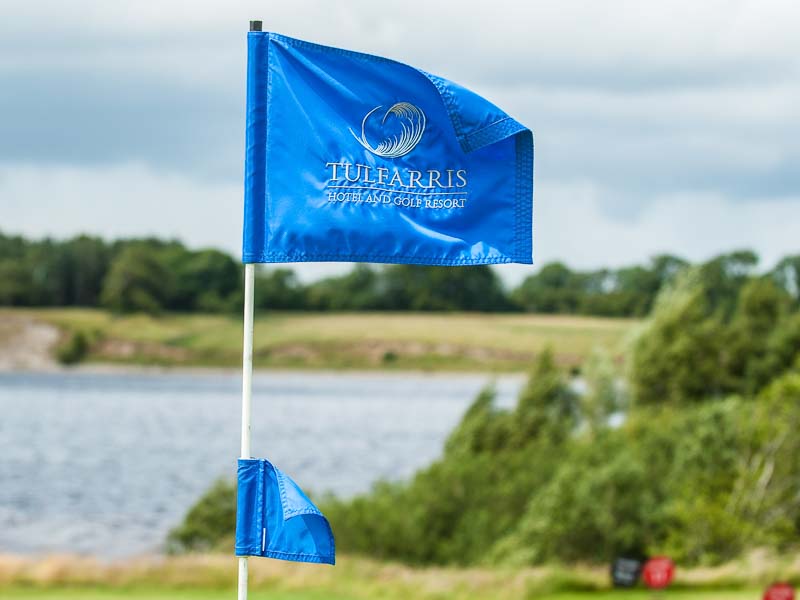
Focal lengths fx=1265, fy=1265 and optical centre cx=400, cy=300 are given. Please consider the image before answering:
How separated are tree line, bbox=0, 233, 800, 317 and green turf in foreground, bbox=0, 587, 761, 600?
42.2m

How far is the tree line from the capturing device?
200 feet

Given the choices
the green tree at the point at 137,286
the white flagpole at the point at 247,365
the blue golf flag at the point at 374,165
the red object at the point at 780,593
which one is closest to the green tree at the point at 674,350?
the red object at the point at 780,593

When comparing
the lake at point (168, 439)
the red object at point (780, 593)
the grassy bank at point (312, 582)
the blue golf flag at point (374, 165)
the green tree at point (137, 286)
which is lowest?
the lake at point (168, 439)

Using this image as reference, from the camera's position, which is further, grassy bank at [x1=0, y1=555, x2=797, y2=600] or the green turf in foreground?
grassy bank at [x1=0, y1=555, x2=797, y2=600]

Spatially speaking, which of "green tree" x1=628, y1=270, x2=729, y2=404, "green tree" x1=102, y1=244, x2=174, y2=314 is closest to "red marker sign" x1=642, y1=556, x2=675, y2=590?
"green tree" x1=628, y1=270, x2=729, y2=404

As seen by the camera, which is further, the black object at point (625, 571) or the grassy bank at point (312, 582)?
the grassy bank at point (312, 582)

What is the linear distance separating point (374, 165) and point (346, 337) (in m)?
56.8

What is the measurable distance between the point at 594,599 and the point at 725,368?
2537 centimetres

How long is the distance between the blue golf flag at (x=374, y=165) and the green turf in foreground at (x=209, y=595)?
9901 millimetres

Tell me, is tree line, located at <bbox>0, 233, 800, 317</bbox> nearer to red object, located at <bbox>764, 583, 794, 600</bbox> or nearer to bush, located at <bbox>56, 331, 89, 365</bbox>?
bush, located at <bbox>56, 331, 89, 365</bbox>

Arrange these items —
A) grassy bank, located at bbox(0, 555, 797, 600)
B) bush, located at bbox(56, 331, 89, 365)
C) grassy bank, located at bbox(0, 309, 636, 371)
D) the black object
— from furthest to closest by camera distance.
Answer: bush, located at bbox(56, 331, 89, 365), grassy bank, located at bbox(0, 309, 636, 371), grassy bank, located at bbox(0, 555, 797, 600), the black object

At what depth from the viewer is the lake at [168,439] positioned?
135ft

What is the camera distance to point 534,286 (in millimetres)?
63719

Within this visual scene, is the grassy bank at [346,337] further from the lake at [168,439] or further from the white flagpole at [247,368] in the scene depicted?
the white flagpole at [247,368]
